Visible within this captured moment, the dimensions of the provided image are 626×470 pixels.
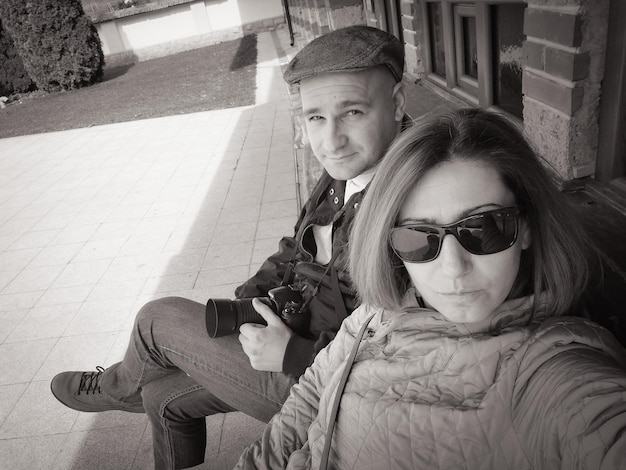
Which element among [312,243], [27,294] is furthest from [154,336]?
[27,294]

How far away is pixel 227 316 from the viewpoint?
178 centimetres

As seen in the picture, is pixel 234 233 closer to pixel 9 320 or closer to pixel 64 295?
pixel 64 295

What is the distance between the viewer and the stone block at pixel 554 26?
172 centimetres

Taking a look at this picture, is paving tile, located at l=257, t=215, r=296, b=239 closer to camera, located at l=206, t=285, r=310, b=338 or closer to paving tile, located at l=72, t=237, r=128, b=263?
paving tile, located at l=72, t=237, r=128, b=263

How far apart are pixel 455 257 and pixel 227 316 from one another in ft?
3.11

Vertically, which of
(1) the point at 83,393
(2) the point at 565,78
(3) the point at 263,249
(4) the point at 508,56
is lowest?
(3) the point at 263,249

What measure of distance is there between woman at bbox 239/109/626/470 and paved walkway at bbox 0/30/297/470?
3.81ft

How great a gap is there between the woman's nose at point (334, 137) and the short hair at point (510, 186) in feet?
1.93


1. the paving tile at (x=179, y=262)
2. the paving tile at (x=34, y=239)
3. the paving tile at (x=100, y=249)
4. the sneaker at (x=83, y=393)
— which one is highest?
the sneaker at (x=83, y=393)

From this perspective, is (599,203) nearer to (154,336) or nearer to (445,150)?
(445,150)

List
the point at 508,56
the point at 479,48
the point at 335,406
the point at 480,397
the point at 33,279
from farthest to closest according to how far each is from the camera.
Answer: the point at 33,279 → the point at 479,48 → the point at 508,56 → the point at 335,406 → the point at 480,397

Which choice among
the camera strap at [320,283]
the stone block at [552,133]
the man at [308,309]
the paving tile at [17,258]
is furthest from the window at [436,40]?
the paving tile at [17,258]

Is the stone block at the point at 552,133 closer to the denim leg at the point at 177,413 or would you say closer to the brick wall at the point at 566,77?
the brick wall at the point at 566,77

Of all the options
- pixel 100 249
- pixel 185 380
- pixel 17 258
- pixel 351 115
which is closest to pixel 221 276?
pixel 100 249
